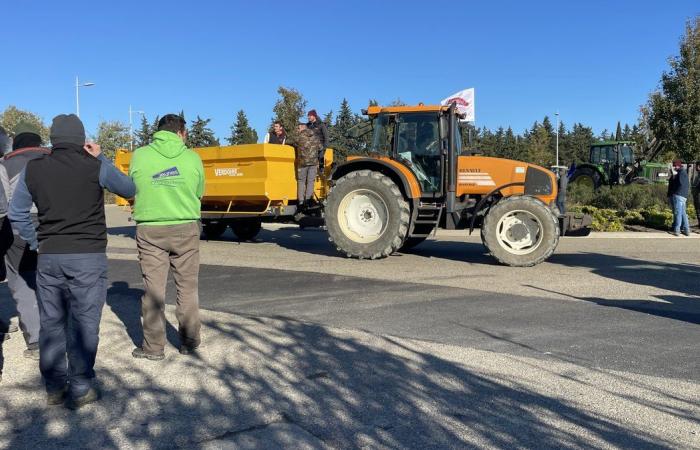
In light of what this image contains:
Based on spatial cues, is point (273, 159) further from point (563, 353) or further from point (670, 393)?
point (670, 393)

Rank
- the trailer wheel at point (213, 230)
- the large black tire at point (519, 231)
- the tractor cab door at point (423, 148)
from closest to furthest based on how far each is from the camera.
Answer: the large black tire at point (519, 231) → the tractor cab door at point (423, 148) → the trailer wheel at point (213, 230)

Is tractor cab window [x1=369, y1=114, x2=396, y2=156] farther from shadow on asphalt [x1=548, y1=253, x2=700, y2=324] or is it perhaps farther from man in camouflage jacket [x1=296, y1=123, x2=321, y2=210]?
shadow on asphalt [x1=548, y1=253, x2=700, y2=324]

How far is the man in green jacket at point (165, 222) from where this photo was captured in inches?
186

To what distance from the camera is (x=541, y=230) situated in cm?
938

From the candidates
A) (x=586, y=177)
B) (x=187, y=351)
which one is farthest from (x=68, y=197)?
(x=586, y=177)

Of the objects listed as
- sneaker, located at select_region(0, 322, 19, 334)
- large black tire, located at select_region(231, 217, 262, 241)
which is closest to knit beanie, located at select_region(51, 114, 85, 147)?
sneaker, located at select_region(0, 322, 19, 334)

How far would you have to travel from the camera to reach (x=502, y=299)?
23.2ft

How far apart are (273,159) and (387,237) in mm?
2827

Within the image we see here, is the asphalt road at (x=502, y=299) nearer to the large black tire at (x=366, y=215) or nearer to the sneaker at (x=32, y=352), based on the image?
the large black tire at (x=366, y=215)

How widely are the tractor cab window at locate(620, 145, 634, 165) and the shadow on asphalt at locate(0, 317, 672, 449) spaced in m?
24.8

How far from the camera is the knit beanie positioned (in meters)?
3.95

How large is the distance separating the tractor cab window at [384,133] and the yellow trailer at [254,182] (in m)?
1.66

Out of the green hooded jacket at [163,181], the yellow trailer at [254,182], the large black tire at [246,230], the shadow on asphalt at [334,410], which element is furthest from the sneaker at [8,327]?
the large black tire at [246,230]

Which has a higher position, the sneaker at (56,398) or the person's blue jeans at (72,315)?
the person's blue jeans at (72,315)
